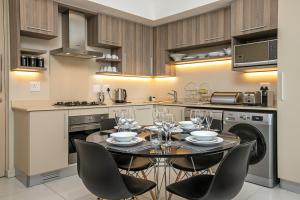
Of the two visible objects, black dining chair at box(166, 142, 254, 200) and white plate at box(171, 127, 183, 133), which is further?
white plate at box(171, 127, 183, 133)

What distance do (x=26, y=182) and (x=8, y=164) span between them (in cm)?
49

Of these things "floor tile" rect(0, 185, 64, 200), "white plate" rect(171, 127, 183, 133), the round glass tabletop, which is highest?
"white plate" rect(171, 127, 183, 133)

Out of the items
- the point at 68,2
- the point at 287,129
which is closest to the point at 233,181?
the point at 287,129

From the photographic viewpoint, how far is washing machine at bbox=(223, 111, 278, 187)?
2734 millimetres

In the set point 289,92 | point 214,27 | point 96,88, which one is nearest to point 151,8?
point 214,27

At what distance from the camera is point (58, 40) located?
142 inches

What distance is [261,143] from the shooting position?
9.18 ft

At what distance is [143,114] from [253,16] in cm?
212

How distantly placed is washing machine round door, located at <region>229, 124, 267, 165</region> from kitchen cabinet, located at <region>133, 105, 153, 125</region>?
4.94ft

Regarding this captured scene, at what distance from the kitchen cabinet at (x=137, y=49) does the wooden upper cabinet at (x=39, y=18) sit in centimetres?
121

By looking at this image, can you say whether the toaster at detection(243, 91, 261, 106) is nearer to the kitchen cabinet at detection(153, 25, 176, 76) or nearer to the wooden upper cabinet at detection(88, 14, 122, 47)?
the kitchen cabinet at detection(153, 25, 176, 76)

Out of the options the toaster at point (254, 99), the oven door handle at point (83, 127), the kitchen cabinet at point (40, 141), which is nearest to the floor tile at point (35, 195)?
the kitchen cabinet at point (40, 141)

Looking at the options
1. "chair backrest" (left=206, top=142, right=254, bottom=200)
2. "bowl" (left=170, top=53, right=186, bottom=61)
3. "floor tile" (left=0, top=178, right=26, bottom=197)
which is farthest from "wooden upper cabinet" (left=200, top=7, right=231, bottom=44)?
"floor tile" (left=0, top=178, right=26, bottom=197)

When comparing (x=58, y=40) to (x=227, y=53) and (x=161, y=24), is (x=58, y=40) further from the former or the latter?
(x=227, y=53)
